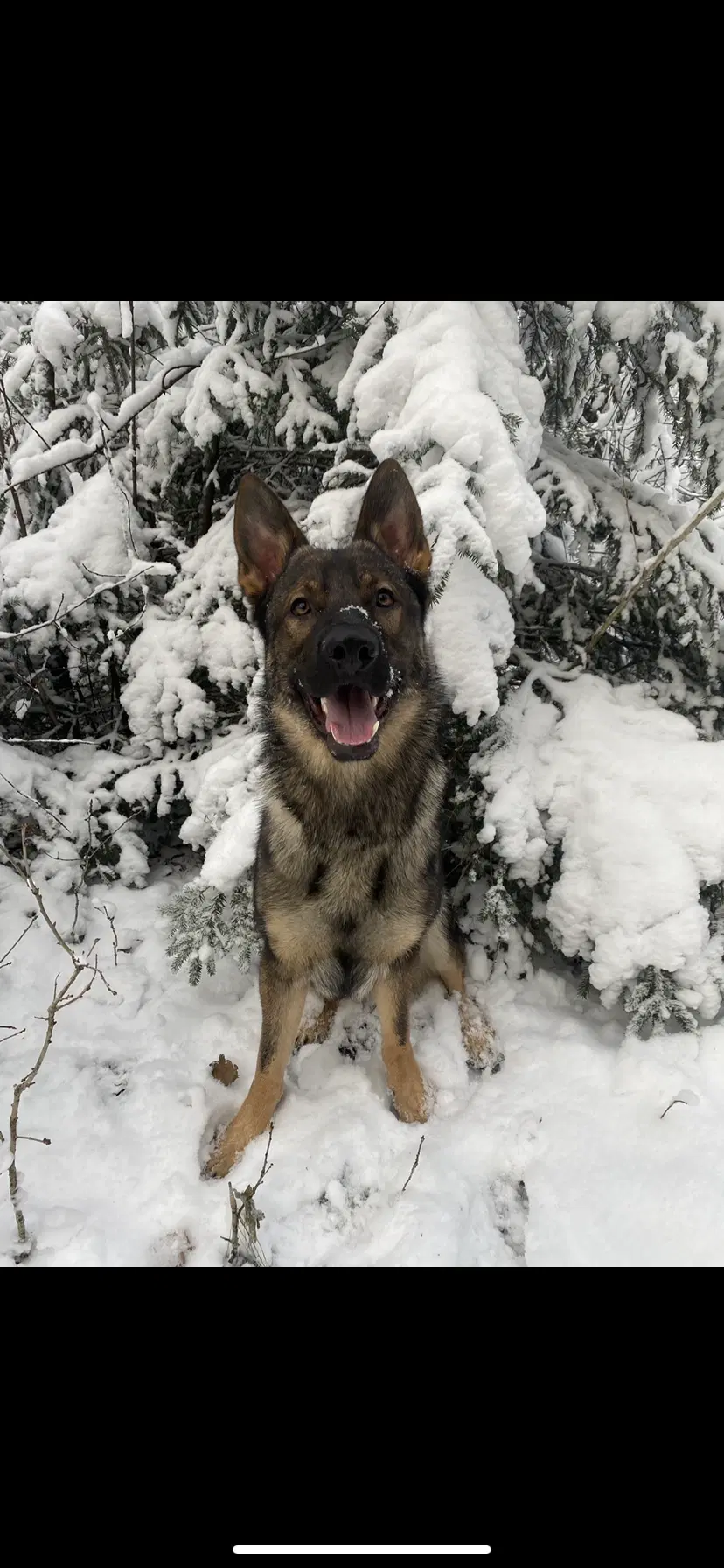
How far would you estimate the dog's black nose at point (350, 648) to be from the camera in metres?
2.20

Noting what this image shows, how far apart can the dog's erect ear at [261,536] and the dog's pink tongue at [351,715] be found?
664 mm

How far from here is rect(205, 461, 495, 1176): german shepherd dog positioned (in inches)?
97.5

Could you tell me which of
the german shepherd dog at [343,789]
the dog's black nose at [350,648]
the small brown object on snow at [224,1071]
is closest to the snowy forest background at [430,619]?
the small brown object on snow at [224,1071]

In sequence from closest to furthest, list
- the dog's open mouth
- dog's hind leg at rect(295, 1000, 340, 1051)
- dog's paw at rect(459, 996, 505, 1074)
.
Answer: the dog's open mouth
dog's paw at rect(459, 996, 505, 1074)
dog's hind leg at rect(295, 1000, 340, 1051)

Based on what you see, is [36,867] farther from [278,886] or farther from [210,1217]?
[210,1217]

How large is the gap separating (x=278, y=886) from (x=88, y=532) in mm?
2377

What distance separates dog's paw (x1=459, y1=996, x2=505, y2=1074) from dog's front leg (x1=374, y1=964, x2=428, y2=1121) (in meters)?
0.34

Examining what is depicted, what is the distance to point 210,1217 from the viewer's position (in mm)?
2332

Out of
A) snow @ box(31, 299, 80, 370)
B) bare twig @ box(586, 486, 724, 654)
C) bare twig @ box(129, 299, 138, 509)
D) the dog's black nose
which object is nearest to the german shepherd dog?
the dog's black nose

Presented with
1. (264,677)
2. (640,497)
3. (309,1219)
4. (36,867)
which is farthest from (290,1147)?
(640,497)

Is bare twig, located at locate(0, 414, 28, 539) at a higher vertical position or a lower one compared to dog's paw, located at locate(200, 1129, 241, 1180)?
higher

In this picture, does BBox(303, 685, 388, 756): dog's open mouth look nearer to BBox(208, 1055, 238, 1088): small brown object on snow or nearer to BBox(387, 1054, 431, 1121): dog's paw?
BBox(387, 1054, 431, 1121): dog's paw

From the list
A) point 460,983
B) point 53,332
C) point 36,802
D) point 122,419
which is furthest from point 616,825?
point 53,332

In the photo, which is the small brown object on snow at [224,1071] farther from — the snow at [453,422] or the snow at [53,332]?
the snow at [53,332]
